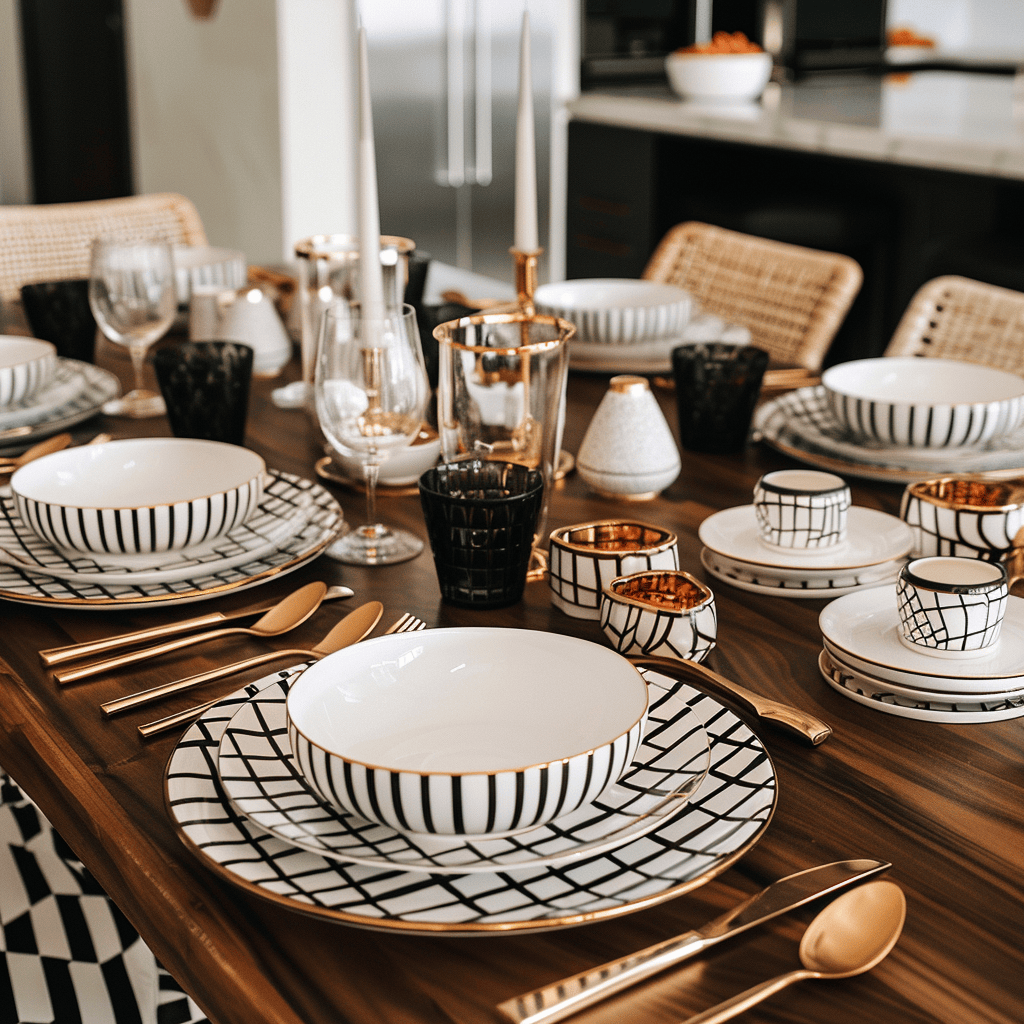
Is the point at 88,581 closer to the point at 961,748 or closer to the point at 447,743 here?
the point at 447,743

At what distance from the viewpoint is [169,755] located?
25.5 inches

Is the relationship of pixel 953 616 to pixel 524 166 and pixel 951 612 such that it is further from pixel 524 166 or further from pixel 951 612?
pixel 524 166

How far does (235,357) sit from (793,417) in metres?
0.53

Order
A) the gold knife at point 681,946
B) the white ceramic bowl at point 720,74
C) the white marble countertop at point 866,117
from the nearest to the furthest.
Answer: the gold knife at point 681,946 → the white marble countertop at point 866,117 → the white ceramic bowl at point 720,74

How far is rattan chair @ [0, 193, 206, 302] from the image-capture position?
213 cm

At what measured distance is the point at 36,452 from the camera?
1.12 metres

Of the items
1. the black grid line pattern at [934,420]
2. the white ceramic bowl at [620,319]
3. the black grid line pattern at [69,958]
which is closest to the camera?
the black grid line pattern at [69,958]

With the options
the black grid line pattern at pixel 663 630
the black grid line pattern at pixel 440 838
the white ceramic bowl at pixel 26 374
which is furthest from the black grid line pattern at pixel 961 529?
the white ceramic bowl at pixel 26 374

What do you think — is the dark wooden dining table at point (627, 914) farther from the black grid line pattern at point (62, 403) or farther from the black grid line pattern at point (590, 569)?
the black grid line pattern at point (62, 403)

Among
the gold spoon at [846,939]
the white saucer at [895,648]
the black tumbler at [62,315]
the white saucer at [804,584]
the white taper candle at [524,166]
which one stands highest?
the white taper candle at [524,166]

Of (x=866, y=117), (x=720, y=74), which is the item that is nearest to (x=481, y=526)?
(x=866, y=117)

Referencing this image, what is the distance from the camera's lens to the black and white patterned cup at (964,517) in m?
0.86

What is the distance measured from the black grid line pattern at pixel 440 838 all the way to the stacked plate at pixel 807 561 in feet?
0.85

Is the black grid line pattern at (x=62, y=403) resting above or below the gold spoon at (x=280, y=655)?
above
